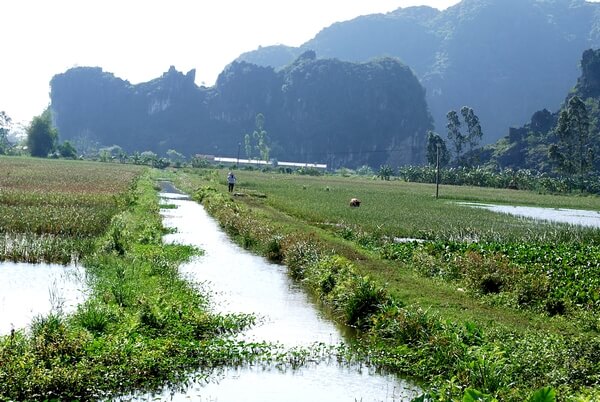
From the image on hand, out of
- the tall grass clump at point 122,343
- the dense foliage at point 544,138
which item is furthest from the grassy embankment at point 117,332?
the dense foliage at point 544,138

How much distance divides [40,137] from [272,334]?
422ft

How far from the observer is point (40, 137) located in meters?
129

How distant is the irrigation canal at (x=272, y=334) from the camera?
9.37 m

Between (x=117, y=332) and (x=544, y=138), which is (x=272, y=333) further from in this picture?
(x=544, y=138)

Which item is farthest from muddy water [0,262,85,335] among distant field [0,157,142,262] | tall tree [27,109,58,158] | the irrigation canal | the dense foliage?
tall tree [27,109,58,158]

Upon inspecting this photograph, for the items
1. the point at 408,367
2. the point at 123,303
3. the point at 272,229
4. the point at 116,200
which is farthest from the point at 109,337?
the point at 116,200

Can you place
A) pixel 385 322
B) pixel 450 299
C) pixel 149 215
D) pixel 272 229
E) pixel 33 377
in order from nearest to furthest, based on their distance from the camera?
pixel 33 377 < pixel 385 322 < pixel 450 299 < pixel 272 229 < pixel 149 215

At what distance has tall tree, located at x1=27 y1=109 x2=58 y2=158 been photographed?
422 ft

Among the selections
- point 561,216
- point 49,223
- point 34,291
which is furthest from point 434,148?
point 34,291

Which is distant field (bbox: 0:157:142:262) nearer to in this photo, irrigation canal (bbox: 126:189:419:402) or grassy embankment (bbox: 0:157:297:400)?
grassy embankment (bbox: 0:157:297:400)

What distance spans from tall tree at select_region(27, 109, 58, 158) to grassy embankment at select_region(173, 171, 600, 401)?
372 ft

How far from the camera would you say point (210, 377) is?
32.4ft

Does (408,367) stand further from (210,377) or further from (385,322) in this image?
(210,377)

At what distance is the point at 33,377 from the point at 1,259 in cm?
1052
